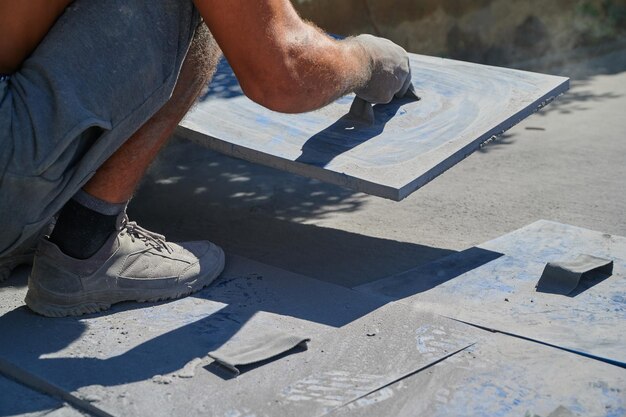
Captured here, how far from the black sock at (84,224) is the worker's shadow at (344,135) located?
659 mm

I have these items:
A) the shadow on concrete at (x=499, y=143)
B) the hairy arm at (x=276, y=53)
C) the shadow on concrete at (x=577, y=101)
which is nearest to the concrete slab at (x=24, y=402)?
the hairy arm at (x=276, y=53)

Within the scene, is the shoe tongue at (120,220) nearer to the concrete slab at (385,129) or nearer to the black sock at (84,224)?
the black sock at (84,224)

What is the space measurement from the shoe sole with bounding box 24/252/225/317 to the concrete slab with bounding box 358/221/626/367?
623mm

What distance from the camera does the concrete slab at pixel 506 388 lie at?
87.7 inches

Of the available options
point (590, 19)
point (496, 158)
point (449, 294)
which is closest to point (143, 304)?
point (449, 294)

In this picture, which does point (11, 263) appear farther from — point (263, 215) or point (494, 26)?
point (494, 26)

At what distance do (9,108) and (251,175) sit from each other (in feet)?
7.11

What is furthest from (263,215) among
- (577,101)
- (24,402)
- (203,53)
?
(577,101)

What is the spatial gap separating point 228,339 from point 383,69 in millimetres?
1122

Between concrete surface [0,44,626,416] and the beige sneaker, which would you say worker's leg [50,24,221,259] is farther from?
concrete surface [0,44,626,416]

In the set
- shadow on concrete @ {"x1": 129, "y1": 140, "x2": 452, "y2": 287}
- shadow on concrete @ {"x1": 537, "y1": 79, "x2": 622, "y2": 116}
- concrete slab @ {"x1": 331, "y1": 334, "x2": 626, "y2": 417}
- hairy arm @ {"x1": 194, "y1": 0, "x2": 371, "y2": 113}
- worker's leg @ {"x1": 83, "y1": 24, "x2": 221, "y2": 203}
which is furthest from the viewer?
shadow on concrete @ {"x1": 537, "y1": 79, "x2": 622, "y2": 116}

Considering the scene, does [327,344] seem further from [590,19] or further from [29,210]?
[590,19]

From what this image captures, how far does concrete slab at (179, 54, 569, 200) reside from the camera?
3.00 metres

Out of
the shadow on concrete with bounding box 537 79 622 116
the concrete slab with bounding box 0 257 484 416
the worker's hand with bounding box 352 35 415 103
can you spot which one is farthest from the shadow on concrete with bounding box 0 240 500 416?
the shadow on concrete with bounding box 537 79 622 116
